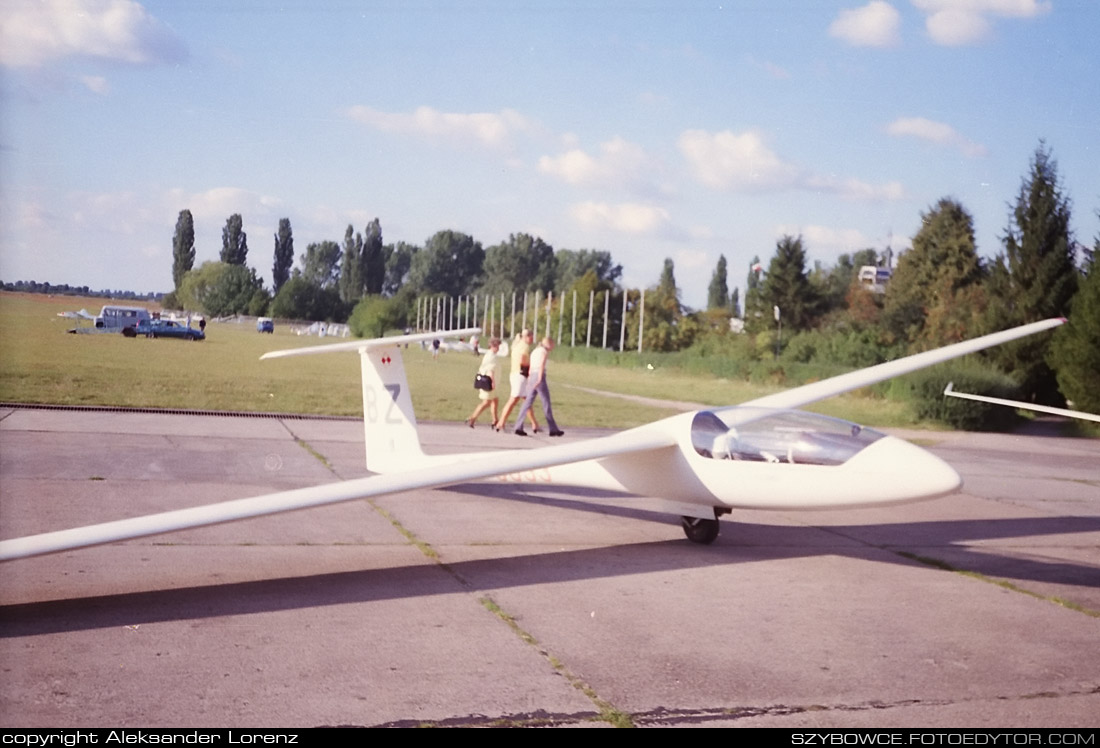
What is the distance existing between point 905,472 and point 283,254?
38.0 ft

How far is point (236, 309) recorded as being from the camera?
14.2 meters

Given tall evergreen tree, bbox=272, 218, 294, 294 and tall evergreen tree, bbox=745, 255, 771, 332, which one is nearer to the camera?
tall evergreen tree, bbox=272, 218, 294, 294

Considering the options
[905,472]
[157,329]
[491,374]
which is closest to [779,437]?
[905,472]

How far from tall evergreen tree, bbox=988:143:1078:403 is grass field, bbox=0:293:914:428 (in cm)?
503

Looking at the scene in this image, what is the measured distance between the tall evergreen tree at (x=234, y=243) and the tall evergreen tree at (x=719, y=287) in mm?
→ 110920

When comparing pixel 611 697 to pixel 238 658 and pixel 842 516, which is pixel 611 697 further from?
pixel 842 516

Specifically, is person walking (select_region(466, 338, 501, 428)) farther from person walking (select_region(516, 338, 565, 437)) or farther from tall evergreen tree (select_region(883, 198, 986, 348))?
tall evergreen tree (select_region(883, 198, 986, 348))

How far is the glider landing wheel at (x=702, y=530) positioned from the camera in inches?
372

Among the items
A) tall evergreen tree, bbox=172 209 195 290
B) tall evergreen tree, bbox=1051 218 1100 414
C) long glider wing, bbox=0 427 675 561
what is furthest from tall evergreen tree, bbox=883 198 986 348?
long glider wing, bbox=0 427 675 561

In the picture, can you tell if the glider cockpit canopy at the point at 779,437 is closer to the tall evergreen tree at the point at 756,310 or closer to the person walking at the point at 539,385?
the person walking at the point at 539,385

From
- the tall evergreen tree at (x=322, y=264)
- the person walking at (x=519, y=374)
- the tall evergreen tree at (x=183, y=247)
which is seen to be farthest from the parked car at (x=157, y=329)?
the tall evergreen tree at (x=183, y=247)

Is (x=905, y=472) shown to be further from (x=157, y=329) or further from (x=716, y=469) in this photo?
(x=157, y=329)

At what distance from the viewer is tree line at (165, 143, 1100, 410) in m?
15.9

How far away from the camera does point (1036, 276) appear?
106ft
